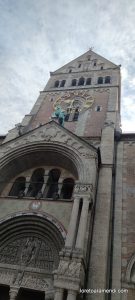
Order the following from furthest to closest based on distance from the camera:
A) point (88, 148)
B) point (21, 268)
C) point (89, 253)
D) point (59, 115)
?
point (59, 115), point (88, 148), point (21, 268), point (89, 253)

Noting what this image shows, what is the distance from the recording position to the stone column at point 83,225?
9.24 m

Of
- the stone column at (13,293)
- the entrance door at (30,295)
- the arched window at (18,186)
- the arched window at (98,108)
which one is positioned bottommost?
the stone column at (13,293)

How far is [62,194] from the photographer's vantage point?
1384cm

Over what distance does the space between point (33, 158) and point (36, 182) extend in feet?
5.12

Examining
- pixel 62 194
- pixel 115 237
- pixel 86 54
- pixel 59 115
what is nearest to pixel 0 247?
pixel 62 194

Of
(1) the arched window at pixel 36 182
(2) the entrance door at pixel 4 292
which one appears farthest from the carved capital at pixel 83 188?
(2) the entrance door at pixel 4 292

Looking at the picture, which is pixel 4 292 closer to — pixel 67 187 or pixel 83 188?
pixel 83 188

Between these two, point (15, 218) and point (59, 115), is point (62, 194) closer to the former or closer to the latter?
point (15, 218)

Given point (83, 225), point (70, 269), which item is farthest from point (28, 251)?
point (70, 269)

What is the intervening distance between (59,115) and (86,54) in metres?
17.1

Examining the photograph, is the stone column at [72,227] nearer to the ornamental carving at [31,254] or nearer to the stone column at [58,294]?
the stone column at [58,294]

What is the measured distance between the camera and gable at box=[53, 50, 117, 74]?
93.5 ft

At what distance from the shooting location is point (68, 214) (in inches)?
464

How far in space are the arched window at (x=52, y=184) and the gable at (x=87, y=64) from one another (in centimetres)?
1704
